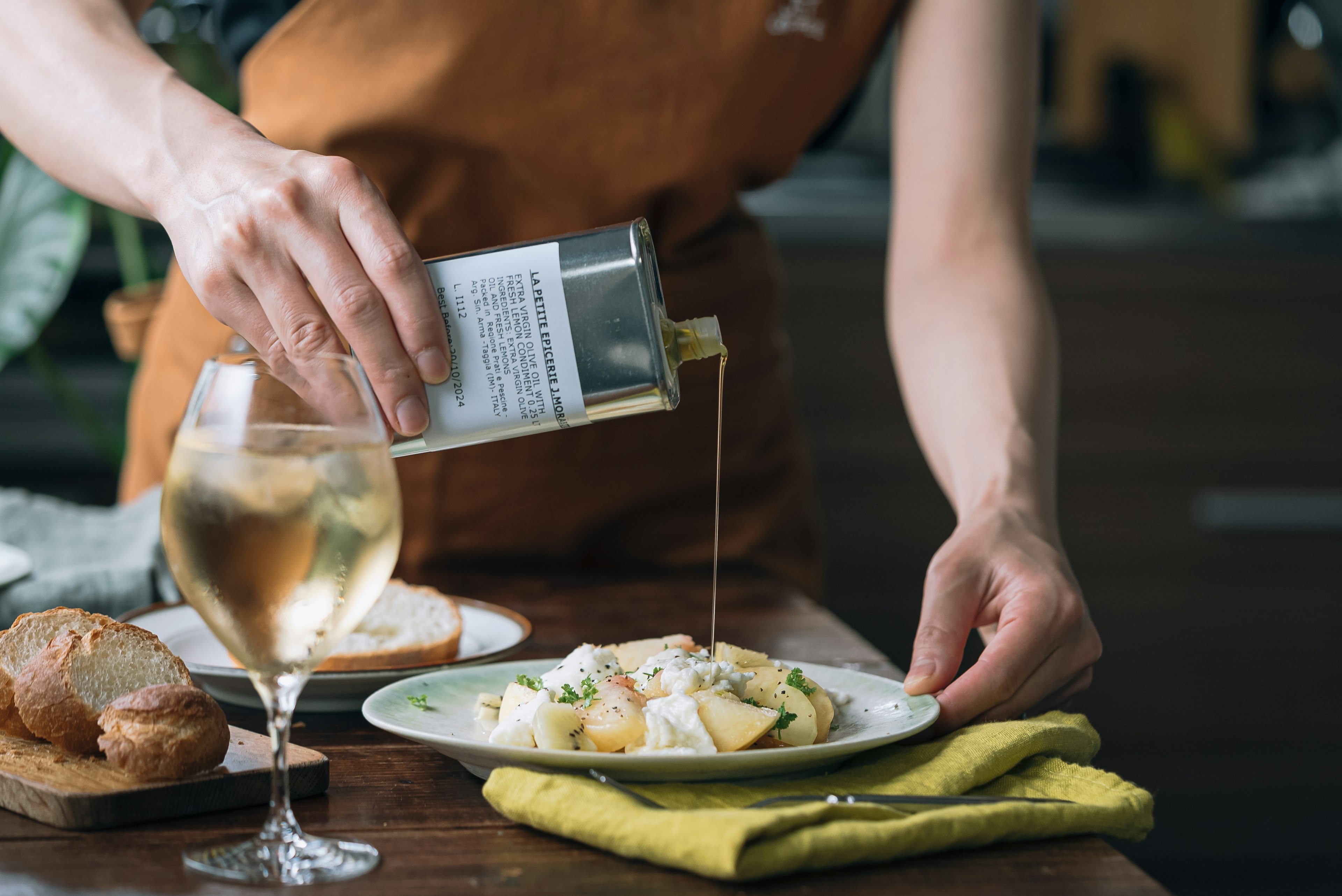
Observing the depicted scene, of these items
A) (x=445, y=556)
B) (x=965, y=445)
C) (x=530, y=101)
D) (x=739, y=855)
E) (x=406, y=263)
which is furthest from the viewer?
A: (x=445, y=556)

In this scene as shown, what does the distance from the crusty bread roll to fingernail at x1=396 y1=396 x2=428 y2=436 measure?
195mm

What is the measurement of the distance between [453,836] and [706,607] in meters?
0.58

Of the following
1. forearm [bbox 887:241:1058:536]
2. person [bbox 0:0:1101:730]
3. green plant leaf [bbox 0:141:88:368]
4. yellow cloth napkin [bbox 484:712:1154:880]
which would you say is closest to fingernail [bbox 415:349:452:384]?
person [bbox 0:0:1101:730]

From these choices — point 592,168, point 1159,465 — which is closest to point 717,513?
point 592,168

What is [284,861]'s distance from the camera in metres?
0.60

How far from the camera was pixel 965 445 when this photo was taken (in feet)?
3.79

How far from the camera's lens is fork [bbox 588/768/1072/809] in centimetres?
66

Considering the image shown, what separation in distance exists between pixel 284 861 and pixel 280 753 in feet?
0.16

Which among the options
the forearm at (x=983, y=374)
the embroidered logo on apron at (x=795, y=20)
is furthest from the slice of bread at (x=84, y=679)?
the embroidered logo on apron at (x=795, y=20)

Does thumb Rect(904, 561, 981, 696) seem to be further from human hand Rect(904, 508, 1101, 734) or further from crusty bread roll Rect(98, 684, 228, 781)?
crusty bread roll Rect(98, 684, 228, 781)

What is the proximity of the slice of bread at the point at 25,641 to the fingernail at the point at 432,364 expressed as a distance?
0.75 ft

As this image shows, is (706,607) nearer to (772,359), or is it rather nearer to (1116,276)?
(772,359)

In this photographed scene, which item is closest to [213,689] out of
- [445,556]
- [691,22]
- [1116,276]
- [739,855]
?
[739,855]

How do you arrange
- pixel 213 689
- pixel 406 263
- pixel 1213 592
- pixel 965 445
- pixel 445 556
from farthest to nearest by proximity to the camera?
pixel 1213 592 → pixel 445 556 → pixel 965 445 → pixel 213 689 → pixel 406 263
